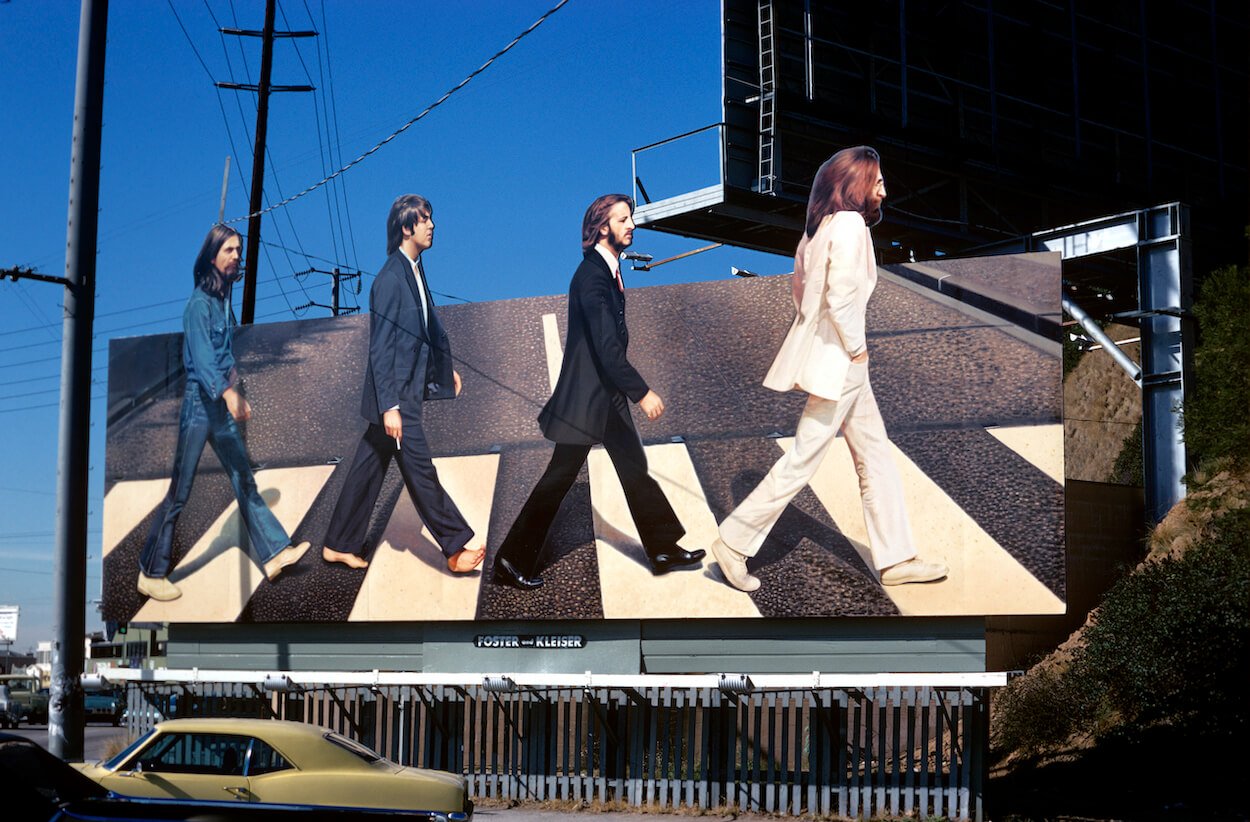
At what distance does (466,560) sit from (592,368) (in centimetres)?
362

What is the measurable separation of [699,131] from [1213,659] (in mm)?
12080

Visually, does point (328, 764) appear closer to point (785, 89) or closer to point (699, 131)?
point (699, 131)

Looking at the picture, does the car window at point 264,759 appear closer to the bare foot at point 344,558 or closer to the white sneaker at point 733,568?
the white sneaker at point 733,568

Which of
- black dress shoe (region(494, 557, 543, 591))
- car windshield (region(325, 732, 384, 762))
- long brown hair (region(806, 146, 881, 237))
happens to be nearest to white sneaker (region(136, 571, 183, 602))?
black dress shoe (region(494, 557, 543, 591))

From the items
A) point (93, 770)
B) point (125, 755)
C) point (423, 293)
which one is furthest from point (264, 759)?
point (423, 293)

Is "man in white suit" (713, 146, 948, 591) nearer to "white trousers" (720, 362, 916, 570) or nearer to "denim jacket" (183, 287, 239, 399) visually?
"white trousers" (720, 362, 916, 570)

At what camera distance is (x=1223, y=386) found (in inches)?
941

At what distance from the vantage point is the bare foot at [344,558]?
22953 mm

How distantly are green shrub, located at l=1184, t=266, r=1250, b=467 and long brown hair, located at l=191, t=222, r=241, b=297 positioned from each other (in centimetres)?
1674

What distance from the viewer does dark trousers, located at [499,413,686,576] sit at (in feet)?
68.8

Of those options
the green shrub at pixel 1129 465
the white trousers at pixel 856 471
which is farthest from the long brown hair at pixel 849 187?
the green shrub at pixel 1129 465

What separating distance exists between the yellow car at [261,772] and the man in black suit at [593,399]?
7870 mm

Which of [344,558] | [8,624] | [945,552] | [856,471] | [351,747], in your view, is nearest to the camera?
[351,747]

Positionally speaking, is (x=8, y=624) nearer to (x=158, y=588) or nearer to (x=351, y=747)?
(x=158, y=588)
